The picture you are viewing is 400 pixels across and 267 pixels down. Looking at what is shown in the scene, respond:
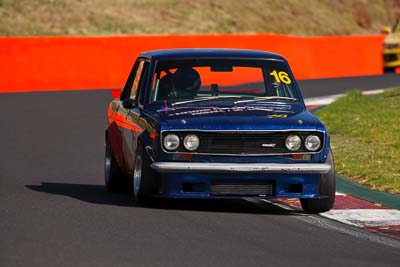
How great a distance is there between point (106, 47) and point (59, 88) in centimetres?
194

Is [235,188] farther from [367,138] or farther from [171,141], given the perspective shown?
[367,138]

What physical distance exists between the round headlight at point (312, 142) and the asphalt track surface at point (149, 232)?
0.61 m

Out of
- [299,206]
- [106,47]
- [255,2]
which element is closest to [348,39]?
[106,47]

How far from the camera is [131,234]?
944cm

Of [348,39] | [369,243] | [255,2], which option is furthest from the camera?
[255,2]

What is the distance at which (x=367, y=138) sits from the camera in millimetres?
18750

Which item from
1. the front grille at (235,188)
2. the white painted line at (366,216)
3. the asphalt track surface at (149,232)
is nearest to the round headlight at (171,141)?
the front grille at (235,188)

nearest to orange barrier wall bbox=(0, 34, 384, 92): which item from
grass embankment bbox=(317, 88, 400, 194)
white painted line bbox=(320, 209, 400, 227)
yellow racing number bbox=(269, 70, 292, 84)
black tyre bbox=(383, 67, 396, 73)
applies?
black tyre bbox=(383, 67, 396, 73)

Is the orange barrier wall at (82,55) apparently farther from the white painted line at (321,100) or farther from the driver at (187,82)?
the driver at (187,82)

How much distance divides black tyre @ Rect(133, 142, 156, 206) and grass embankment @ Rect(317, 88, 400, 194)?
9.85 ft

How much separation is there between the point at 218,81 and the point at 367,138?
7.03m

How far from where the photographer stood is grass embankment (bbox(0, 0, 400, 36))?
46344 mm

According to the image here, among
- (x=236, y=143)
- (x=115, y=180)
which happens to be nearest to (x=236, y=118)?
(x=236, y=143)

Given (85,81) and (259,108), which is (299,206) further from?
(85,81)
